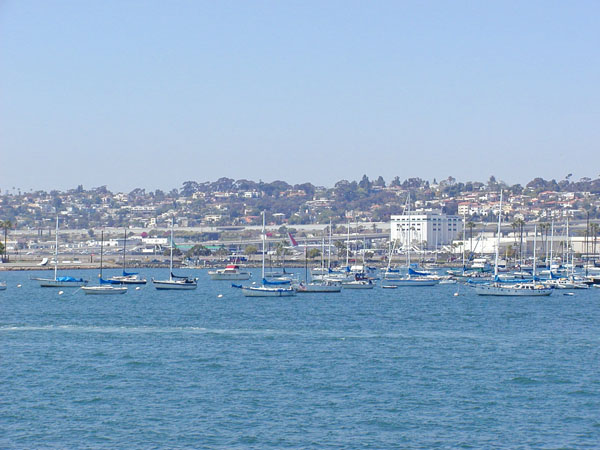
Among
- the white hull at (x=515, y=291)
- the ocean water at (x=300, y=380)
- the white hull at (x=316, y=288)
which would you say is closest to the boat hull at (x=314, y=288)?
the white hull at (x=316, y=288)

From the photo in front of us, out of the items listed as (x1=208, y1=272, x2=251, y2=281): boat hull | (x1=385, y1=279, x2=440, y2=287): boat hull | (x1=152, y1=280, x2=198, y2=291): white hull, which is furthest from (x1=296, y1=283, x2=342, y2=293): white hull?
(x1=208, y1=272, x2=251, y2=281): boat hull

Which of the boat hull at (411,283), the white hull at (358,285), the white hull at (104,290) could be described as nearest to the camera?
the white hull at (104,290)

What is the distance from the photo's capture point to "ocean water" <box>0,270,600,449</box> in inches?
839

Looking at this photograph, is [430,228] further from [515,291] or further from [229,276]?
[515,291]

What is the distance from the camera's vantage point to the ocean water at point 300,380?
2131cm

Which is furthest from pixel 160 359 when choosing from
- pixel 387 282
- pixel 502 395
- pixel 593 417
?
pixel 387 282

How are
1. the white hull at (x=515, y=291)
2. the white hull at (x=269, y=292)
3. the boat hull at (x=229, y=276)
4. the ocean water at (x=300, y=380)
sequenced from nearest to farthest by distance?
the ocean water at (x=300, y=380)
the white hull at (x=515, y=291)
the white hull at (x=269, y=292)
the boat hull at (x=229, y=276)

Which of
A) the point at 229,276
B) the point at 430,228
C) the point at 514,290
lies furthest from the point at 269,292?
the point at 430,228

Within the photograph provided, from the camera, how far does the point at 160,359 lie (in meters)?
30.9

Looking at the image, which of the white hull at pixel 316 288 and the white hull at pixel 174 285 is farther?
the white hull at pixel 174 285

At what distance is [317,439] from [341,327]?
64.7 ft

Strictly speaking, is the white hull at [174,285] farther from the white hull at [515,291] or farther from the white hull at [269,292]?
the white hull at [515,291]

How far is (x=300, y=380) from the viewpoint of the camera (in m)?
27.1

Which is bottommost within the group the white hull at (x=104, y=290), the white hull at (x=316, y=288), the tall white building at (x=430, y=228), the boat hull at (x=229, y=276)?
the boat hull at (x=229, y=276)
